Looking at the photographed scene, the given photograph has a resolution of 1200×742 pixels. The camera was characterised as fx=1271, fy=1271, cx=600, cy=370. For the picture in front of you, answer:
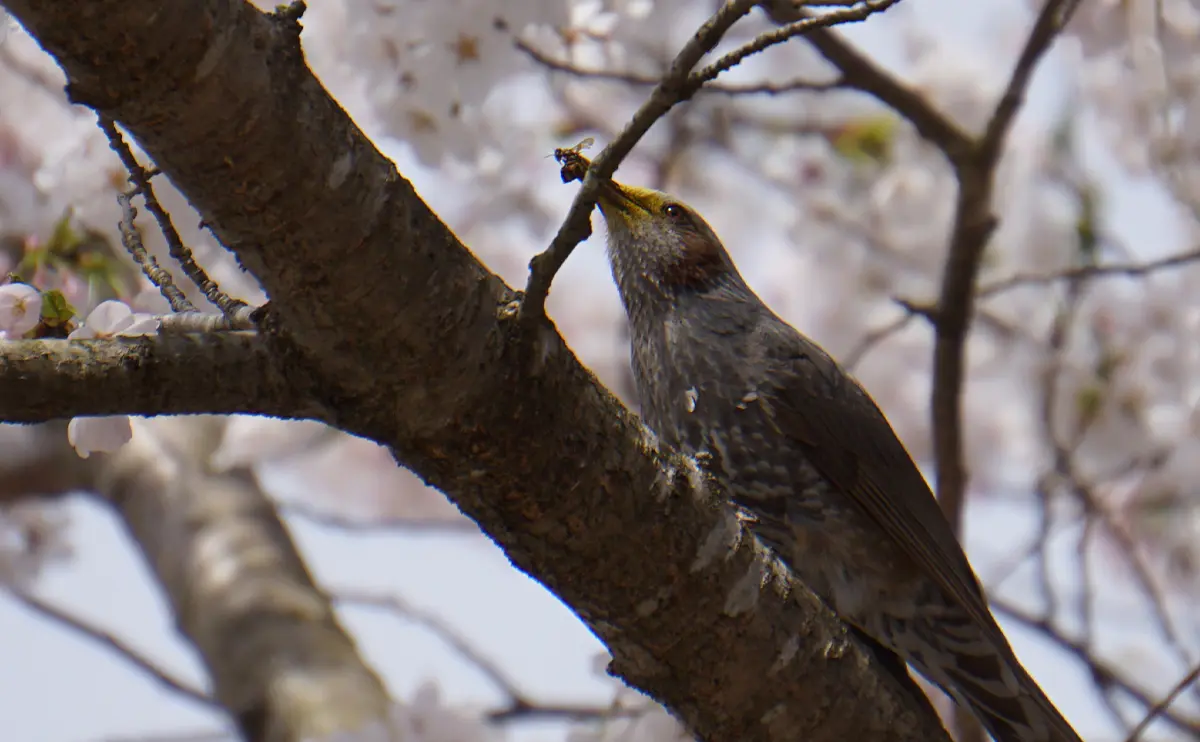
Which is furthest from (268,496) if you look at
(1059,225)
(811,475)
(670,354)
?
(1059,225)

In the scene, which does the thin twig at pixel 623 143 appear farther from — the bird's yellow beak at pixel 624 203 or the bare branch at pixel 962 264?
the bird's yellow beak at pixel 624 203

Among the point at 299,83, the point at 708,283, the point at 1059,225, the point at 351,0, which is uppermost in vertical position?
the point at 1059,225

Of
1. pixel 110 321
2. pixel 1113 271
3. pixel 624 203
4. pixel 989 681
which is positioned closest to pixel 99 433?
pixel 110 321

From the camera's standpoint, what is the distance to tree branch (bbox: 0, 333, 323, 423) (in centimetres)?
138

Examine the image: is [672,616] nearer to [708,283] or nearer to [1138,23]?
[708,283]

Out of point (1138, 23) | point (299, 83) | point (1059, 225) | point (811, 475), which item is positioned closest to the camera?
point (299, 83)

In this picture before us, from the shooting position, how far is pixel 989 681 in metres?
2.71

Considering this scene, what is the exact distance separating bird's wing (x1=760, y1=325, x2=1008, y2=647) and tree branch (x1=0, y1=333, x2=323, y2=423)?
1554 millimetres

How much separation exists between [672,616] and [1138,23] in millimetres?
3062

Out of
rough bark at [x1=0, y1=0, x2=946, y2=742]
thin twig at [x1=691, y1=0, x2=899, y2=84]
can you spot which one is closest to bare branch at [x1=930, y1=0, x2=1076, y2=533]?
rough bark at [x1=0, y1=0, x2=946, y2=742]

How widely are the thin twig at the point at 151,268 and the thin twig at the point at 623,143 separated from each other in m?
0.49

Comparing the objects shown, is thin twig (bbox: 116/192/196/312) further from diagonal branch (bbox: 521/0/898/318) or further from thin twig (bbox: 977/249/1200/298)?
thin twig (bbox: 977/249/1200/298)

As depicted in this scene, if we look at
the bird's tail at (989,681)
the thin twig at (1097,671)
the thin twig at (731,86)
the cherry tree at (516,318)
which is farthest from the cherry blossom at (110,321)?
the thin twig at (1097,671)

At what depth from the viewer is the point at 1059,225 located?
17.7 ft
